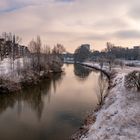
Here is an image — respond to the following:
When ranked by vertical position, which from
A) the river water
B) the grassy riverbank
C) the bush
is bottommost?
the river water

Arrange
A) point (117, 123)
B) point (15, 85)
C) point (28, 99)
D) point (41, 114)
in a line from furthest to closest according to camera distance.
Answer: point (15, 85) → point (28, 99) → point (41, 114) → point (117, 123)

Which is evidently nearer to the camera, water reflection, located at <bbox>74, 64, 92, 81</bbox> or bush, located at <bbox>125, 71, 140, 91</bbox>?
bush, located at <bbox>125, 71, 140, 91</bbox>

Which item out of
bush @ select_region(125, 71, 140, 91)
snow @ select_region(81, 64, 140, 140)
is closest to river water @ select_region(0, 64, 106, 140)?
snow @ select_region(81, 64, 140, 140)

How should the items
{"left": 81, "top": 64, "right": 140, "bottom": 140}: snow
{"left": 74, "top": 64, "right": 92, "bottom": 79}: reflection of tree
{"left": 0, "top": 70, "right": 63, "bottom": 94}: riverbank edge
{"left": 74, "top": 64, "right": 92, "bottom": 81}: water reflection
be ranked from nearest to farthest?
{"left": 81, "top": 64, "right": 140, "bottom": 140}: snow
{"left": 0, "top": 70, "right": 63, "bottom": 94}: riverbank edge
{"left": 74, "top": 64, "right": 92, "bottom": 81}: water reflection
{"left": 74, "top": 64, "right": 92, "bottom": 79}: reflection of tree

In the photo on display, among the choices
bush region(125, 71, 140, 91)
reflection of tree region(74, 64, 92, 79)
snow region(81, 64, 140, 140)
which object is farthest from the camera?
reflection of tree region(74, 64, 92, 79)

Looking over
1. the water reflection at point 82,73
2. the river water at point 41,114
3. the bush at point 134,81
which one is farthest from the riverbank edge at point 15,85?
the bush at point 134,81

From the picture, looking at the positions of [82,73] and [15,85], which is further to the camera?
[82,73]

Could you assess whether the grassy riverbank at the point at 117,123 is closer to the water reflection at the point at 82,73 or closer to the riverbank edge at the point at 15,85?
the riverbank edge at the point at 15,85

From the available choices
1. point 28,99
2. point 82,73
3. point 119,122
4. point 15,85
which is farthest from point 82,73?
point 119,122

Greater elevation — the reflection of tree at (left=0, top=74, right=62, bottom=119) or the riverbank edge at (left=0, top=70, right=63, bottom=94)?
the riverbank edge at (left=0, top=70, right=63, bottom=94)

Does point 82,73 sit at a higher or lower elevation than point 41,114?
higher

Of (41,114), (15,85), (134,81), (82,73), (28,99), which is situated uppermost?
(134,81)

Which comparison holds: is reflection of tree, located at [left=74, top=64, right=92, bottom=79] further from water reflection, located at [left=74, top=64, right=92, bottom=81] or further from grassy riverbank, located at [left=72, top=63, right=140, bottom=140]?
grassy riverbank, located at [left=72, top=63, right=140, bottom=140]

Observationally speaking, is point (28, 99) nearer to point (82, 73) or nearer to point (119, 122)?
point (119, 122)
